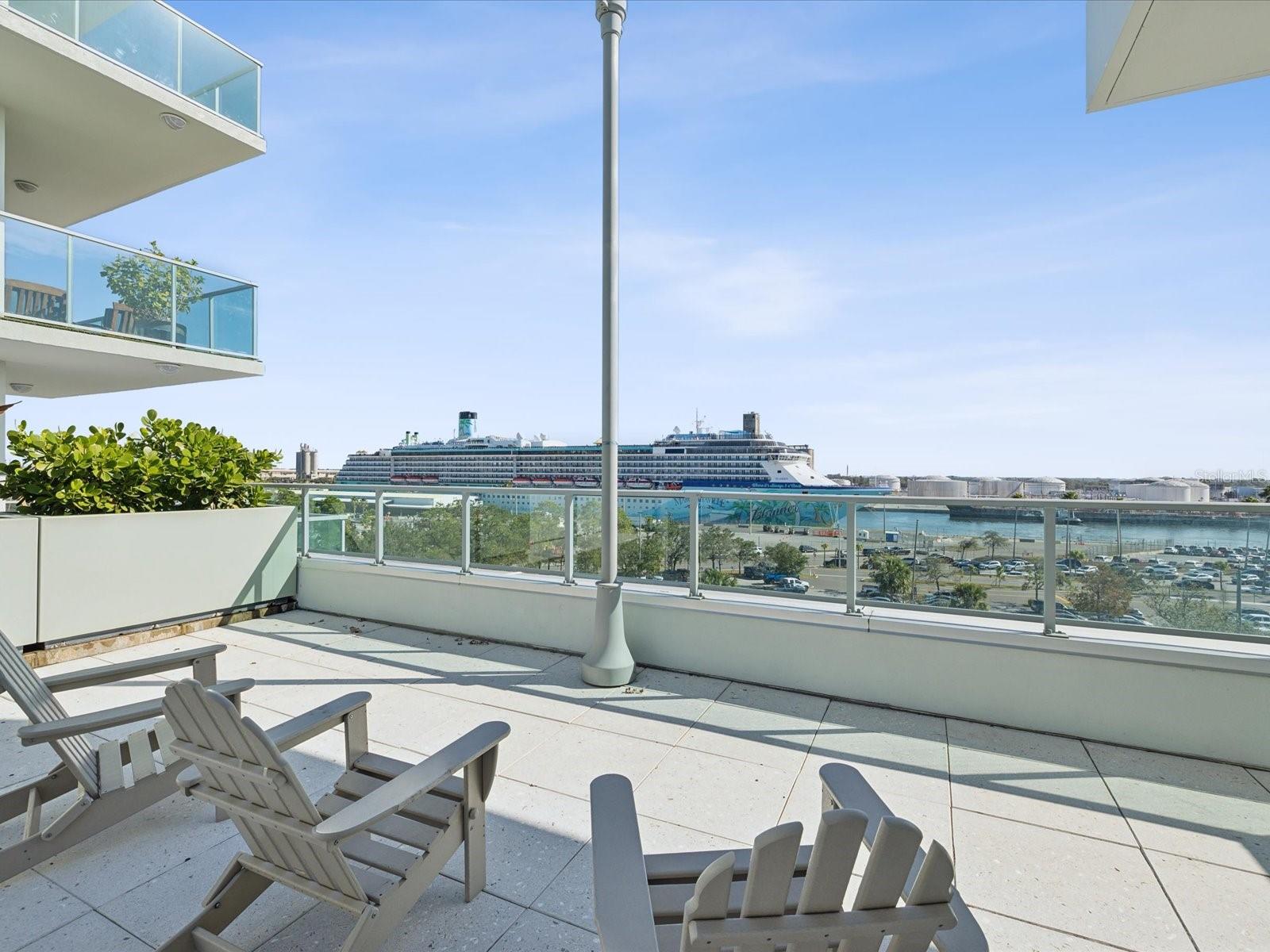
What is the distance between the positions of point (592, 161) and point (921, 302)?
35726 millimetres

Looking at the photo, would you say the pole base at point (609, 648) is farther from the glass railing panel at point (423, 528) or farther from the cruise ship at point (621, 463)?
the cruise ship at point (621, 463)

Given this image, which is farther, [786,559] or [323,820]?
[786,559]

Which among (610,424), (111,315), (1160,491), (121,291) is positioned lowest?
(1160,491)

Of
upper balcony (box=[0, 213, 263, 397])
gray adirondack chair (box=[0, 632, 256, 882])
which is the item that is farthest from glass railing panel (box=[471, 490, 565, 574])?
upper balcony (box=[0, 213, 263, 397])

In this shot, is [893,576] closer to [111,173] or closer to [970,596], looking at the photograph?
[970,596]

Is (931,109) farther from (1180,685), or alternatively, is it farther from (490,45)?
(1180,685)

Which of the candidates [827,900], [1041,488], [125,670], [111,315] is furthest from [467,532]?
[111,315]

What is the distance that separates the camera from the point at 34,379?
10.9 meters

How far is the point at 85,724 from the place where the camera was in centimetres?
261

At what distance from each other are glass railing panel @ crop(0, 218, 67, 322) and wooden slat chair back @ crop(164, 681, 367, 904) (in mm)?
9062

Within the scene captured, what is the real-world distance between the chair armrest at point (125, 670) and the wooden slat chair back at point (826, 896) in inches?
119

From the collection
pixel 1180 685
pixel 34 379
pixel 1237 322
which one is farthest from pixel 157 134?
pixel 1237 322

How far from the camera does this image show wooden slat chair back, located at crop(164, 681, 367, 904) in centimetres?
191

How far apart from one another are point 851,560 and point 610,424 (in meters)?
2.22
